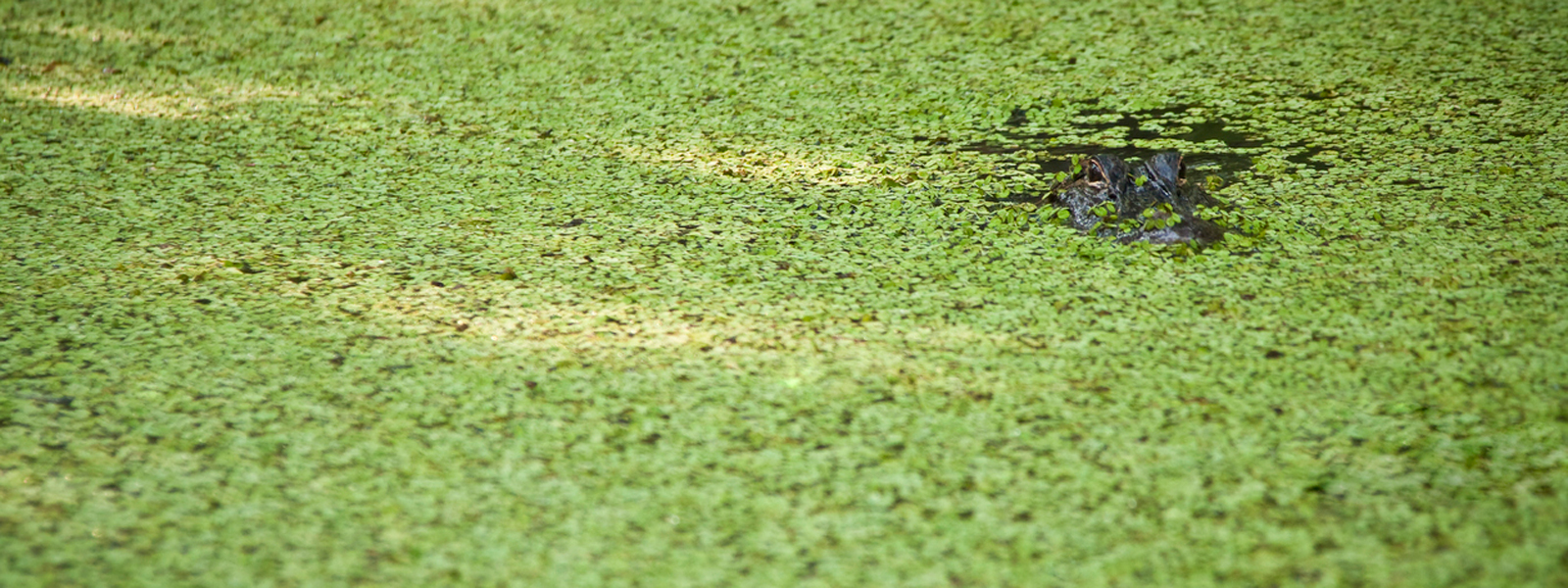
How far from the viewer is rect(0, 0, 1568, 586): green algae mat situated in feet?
4.99

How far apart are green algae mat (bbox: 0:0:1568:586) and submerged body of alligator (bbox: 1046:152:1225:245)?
0.06 meters

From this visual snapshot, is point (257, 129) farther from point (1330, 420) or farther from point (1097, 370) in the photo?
point (1330, 420)

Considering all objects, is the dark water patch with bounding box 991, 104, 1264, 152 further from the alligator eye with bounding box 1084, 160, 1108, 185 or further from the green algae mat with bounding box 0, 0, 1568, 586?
the alligator eye with bounding box 1084, 160, 1108, 185

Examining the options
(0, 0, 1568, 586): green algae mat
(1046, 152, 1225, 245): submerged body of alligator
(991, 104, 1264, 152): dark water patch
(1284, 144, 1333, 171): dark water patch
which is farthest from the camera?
(991, 104, 1264, 152): dark water patch

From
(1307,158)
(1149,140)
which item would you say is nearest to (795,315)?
(1149,140)

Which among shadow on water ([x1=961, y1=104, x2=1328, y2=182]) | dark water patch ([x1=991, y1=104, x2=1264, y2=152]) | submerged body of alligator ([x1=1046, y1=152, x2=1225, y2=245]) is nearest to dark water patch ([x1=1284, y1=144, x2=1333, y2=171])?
Answer: shadow on water ([x1=961, y1=104, x2=1328, y2=182])

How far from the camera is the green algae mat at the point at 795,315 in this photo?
1.52 metres

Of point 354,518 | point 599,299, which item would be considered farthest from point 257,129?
point 354,518

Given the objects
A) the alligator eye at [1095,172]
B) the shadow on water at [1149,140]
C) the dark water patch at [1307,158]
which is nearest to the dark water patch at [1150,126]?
the shadow on water at [1149,140]

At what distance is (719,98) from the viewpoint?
11.0 ft

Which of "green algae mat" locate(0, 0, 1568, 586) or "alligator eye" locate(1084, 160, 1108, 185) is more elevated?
"alligator eye" locate(1084, 160, 1108, 185)

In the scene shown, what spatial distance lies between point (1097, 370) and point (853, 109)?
1528 millimetres

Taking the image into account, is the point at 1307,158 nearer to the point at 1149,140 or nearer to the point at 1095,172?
the point at 1149,140

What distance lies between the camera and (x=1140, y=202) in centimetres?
241
